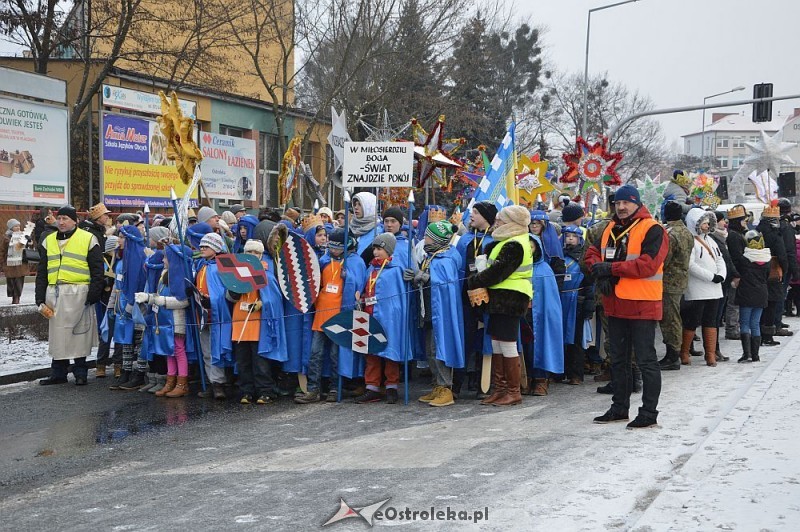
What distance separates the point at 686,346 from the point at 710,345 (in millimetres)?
379

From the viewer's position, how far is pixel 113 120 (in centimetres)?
2142

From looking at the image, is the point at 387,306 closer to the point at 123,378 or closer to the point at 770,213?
the point at 123,378

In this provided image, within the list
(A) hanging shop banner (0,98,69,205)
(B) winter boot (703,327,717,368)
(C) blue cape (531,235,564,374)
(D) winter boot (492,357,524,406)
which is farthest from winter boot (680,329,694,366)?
(A) hanging shop banner (0,98,69,205)

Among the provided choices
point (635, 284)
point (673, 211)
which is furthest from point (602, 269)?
point (673, 211)

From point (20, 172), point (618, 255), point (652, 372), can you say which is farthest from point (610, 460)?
point (20, 172)

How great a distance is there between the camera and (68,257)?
422 inches

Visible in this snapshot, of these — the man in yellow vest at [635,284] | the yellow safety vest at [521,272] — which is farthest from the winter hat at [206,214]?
the man in yellow vest at [635,284]

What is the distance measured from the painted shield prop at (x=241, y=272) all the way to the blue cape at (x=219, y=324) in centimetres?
35

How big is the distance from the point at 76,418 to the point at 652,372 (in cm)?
510

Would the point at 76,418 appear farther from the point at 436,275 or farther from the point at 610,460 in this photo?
the point at 610,460

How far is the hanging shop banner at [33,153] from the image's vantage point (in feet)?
59.6

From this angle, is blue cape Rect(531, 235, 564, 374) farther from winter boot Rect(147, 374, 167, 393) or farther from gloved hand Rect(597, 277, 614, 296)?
winter boot Rect(147, 374, 167, 393)

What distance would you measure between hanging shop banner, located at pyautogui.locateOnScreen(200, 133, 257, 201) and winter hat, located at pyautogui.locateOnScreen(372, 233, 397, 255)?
1640cm

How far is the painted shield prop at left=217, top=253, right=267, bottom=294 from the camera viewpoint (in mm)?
9570
